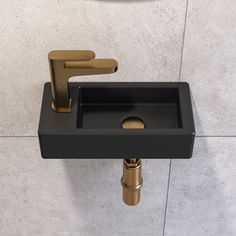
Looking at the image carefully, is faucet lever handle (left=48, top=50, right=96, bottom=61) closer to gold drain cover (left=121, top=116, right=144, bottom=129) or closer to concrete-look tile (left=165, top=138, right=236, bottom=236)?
gold drain cover (left=121, top=116, right=144, bottom=129)

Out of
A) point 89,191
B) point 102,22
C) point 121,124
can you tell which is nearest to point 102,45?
point 102,22

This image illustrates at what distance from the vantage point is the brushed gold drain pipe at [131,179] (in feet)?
3.07

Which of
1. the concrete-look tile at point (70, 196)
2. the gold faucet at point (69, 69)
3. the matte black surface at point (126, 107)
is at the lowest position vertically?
the concrete-look tile at point (70, 196)

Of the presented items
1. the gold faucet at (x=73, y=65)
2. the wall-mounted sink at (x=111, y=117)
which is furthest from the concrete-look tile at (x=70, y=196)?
the gold faucet at (x=73, y=65)

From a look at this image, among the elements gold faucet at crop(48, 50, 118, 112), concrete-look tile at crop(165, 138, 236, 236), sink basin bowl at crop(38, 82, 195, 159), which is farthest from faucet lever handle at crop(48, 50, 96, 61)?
concrete-look tile at crop(165, 138, 236, 236)

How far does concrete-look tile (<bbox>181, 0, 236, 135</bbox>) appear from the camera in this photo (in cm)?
80

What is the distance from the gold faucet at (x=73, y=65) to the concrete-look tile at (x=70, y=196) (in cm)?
25

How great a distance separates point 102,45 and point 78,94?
0.12m

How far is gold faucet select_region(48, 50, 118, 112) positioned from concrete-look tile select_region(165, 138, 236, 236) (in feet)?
1.13

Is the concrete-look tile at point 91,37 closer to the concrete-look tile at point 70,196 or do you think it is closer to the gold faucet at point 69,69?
the gold faucet at point 69,69

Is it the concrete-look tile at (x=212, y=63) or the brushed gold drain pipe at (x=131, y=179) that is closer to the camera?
the concrete-look tile at (x=212, y=63)

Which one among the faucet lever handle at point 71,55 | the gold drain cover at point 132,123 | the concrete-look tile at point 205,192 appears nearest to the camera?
the faucet lever handle at point 71,55

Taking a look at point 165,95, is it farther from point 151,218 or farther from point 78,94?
point 151,218

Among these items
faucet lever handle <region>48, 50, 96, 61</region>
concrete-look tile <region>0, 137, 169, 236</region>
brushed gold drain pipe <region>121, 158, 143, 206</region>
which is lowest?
concrete-look tile <region>0, 137, 169, 236</region>
